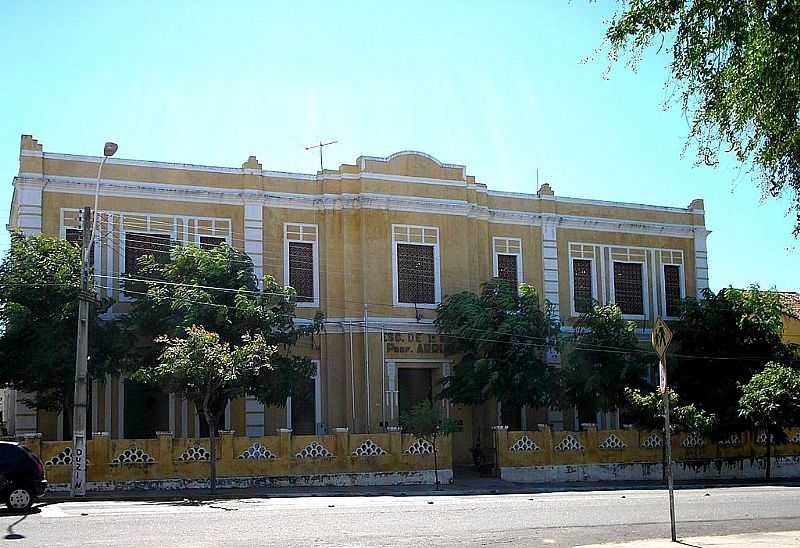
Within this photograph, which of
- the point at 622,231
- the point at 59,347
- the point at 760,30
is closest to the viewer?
the point at 760,30

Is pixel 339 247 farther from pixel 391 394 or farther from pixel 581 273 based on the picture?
pixel 581 273

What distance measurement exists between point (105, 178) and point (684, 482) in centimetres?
2083

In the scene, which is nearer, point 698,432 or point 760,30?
point 760,30

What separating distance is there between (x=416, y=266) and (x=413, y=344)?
2701 millimetres

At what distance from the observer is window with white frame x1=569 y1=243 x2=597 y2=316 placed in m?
35.5

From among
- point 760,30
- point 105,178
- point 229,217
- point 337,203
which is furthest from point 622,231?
point 760,30

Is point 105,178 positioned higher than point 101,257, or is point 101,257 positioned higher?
point 105,178

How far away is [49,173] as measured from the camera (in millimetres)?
28516

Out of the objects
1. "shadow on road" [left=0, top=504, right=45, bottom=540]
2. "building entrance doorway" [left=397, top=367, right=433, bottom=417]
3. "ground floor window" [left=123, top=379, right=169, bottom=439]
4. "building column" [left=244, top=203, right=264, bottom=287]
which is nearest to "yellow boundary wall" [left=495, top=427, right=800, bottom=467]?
"building entrance doorway" [left=397, top=367, right=433, bottom=417]

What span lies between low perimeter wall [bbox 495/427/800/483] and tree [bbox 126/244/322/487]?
23.3 feet

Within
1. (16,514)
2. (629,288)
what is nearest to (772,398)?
(629,288)

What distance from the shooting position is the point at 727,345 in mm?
32781

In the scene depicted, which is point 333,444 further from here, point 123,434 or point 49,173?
point 49,173

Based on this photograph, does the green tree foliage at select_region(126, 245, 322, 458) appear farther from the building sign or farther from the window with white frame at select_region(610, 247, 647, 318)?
the window with white frame at select_region(610, 247, 647, 318)
